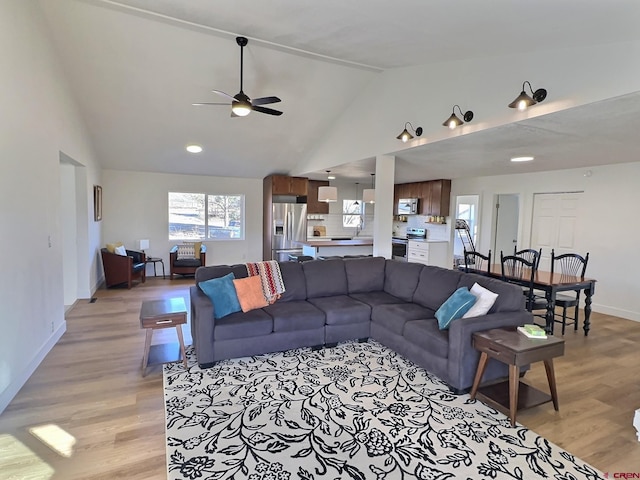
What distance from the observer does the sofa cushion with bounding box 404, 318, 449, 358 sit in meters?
2.98

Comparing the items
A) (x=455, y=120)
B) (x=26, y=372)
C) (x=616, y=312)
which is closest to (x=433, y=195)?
(x=616, y=312)

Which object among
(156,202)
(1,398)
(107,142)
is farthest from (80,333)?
(156,202)

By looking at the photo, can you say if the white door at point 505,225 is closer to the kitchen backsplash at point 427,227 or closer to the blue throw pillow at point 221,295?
the kitchen backsplash at point 427,227

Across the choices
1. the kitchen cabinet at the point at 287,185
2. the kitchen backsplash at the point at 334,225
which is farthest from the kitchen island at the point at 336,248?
the kitchen backsplash at the point at 334,225

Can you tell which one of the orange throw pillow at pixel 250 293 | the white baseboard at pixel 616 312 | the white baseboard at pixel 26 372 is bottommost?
the white baseboard at pixel 26 372

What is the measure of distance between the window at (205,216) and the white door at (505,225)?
585 cm

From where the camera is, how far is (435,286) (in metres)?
3.78

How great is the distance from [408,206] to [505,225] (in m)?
2.16

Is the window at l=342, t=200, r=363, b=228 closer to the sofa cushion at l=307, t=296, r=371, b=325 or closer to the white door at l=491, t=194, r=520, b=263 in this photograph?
the white door at l=491, t=194, r=520, b=263

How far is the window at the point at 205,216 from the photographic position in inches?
321

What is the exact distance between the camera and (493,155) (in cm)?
485

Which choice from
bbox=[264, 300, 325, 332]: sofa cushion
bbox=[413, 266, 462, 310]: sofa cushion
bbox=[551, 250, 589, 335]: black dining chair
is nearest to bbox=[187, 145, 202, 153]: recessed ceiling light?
bbox=[264, 300, 325, 332]: sofa cushion

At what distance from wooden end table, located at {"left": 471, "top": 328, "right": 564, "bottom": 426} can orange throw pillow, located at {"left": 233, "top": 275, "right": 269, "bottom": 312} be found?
6.96ft

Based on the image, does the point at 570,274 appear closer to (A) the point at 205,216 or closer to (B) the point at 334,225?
(B) the point at 334,225
